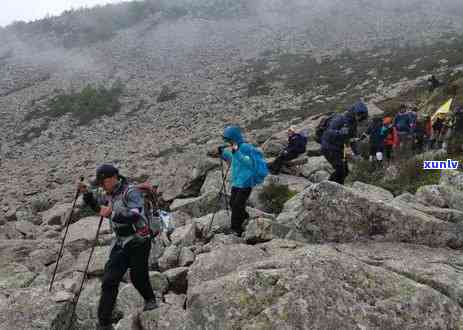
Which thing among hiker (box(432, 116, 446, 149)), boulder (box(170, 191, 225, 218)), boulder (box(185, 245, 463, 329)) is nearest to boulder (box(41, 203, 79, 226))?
boulder (box(170, 191, 225, 218))

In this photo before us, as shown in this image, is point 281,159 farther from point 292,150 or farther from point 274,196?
point 274,196

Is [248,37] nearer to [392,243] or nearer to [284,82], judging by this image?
[284,82]

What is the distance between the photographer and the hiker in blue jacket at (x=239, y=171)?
20.5 feet

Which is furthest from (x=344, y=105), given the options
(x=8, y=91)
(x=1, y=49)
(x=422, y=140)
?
(x=1, y=49)

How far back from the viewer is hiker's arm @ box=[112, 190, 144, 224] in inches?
166

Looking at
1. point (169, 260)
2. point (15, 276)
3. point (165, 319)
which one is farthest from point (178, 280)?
point (15, 276)

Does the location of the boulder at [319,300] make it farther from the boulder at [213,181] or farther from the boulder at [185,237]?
the boulder at [213,181]

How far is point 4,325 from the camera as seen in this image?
175 inches

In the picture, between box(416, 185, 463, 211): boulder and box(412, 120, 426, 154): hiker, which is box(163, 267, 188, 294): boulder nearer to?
box(416, 185, 463, 211): boulder

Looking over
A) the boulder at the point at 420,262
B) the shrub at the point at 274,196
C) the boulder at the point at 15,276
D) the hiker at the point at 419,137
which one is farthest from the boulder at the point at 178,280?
the hiker at the point at 419,137

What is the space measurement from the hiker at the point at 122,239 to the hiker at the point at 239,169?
86.5 inches

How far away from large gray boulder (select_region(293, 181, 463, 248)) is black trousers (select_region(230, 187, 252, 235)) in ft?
3.47

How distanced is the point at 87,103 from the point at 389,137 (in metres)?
30.5

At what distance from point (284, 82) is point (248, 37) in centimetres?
1789
